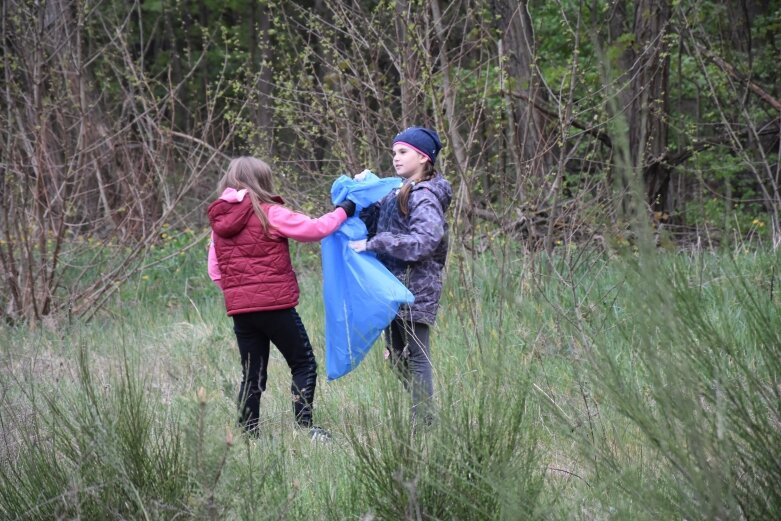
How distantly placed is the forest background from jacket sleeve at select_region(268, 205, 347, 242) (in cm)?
76

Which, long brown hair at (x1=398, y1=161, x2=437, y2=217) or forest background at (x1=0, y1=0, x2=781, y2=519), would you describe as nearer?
forest background at (x1=0, y1=0, x2=781, y2=519)

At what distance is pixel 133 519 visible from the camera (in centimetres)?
292

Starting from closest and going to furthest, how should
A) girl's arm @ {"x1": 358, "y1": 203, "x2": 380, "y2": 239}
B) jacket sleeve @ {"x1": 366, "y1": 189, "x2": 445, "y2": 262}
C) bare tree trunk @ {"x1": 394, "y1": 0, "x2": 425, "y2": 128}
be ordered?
jacket sleeve @ {"x1": 366, "y1": 189, "x2": 445, "y2": 262}
girl's arm @ {"x1": 358, "y1": 203, "x2": 380, "y2": 239}
bare tree trunk @ {"x1": 394, "y1": 0, "x2": 425, "y2": 128}

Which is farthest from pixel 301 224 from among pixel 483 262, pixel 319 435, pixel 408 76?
pixel 408 76

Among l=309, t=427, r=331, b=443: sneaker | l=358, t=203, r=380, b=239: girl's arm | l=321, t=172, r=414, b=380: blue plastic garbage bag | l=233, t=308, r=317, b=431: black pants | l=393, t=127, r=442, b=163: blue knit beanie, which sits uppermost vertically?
l=393, t=127, r=442, b=163: blue knit beanie

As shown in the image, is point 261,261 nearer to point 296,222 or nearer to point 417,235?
point 296,222

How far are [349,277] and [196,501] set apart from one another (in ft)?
6.67

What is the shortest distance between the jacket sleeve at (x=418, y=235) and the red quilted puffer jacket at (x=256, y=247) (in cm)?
36

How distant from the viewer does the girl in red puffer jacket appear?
4395 mm

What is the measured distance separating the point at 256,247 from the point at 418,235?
2.69 feet

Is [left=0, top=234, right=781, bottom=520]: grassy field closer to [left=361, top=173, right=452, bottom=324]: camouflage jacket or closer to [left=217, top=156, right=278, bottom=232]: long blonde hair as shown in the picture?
[left=361, top=173, right=452, bottom=324]: camouflage jacket

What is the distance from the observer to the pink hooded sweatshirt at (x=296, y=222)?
434 centimetres

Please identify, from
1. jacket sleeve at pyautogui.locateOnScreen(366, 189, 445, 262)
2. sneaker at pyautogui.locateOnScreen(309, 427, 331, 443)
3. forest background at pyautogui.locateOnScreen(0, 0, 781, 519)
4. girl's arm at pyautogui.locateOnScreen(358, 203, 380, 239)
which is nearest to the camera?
forest background at pyautogui.locateOnScreen(0, 0, 781, 519)

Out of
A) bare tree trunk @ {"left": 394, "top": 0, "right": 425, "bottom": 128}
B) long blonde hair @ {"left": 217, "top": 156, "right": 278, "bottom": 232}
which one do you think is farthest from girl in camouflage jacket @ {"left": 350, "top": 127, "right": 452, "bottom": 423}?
bare tree trunk @ {"left": 394, "top": 0, "right": 425, "bottom": 128}
